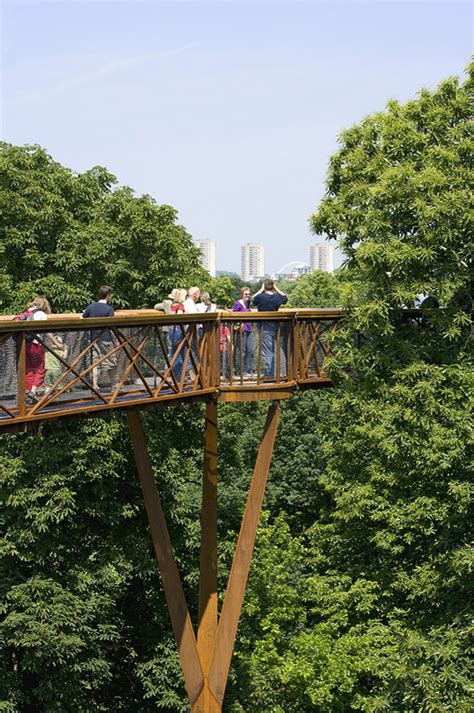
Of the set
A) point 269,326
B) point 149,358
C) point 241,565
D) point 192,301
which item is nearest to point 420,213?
point 269,326

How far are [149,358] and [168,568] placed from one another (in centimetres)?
426

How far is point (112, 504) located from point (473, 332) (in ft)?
27.5

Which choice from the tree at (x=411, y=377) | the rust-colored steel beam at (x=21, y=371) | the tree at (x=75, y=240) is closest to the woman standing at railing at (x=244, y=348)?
the tree at (x=411, y=377)

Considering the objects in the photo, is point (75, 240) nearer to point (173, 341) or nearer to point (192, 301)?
point (192, 301)

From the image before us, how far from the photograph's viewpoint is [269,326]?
52.3ft

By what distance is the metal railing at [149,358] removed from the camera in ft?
39.2

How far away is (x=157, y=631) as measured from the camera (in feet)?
73.6

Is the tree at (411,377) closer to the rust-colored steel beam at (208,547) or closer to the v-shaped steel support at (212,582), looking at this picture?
the v-shaped steel support at (212,582)

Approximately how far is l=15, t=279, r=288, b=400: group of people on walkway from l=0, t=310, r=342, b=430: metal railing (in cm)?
1

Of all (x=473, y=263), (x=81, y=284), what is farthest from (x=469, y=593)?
→ (x=81, y=284)

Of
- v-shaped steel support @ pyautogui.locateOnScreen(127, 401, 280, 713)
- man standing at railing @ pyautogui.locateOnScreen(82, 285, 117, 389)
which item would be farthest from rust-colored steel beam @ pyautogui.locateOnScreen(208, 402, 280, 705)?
man standing at railing @ pyautogui.locateOnScreen(82, 285, 117, 389)

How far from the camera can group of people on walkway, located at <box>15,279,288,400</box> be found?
12.3 m

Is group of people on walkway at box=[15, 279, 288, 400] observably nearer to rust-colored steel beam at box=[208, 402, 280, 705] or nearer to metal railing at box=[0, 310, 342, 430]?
metal railing at box=[0, 310, 342, 430]

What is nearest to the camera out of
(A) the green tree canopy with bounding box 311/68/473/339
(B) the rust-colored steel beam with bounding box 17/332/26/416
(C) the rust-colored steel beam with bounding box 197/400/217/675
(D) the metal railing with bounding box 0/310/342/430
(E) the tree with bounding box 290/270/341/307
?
(B) the rust-colored steel beam with bounding box 17/332/26/416
